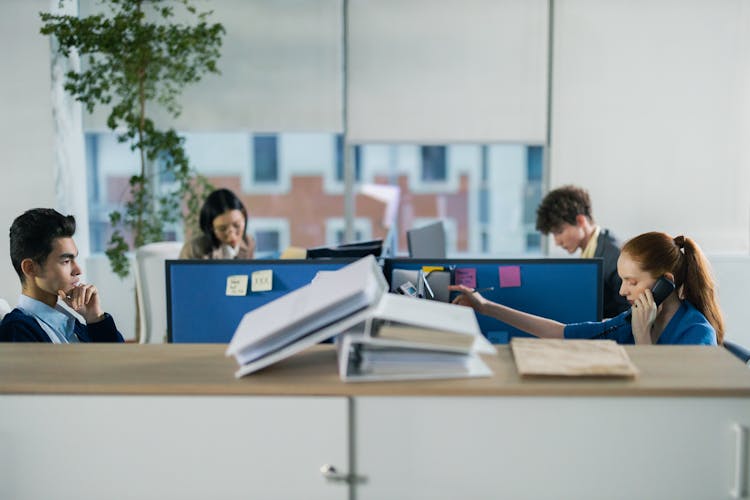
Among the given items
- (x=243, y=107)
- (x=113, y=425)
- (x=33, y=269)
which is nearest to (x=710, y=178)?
(x=243, y=107)

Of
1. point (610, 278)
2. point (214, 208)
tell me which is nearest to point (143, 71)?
point (214, 208)

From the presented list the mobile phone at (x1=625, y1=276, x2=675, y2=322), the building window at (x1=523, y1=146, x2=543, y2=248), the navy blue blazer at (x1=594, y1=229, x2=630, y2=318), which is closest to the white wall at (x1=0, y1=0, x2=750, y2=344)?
the building window at (x1=523, y1=146, x2=543, y2=248)

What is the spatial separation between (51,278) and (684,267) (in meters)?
2.00

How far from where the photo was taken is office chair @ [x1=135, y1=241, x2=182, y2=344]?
4.85 meters

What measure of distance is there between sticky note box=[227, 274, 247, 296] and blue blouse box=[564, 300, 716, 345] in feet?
3.74

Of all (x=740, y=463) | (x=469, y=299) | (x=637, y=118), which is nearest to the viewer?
(x=740, y=463)

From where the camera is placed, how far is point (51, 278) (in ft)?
8.77

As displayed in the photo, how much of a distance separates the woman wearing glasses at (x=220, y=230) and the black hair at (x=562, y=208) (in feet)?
5.18

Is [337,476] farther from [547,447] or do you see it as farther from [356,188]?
[356,188]

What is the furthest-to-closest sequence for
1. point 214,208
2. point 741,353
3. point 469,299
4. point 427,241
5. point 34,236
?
point 214,208 < point 427,241 < point 469,299 < point 741,353 < point 34,236

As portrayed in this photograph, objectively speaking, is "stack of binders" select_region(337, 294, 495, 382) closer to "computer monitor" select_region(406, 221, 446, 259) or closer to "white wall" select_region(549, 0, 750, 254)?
"computer monitor" select_region(406, 221, 446, 259)

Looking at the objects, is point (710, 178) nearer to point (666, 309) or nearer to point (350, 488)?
point (666, 309)

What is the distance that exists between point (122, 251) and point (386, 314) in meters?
4.20

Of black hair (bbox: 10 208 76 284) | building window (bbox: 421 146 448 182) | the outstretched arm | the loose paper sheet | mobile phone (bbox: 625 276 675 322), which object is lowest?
the outstretched arm
